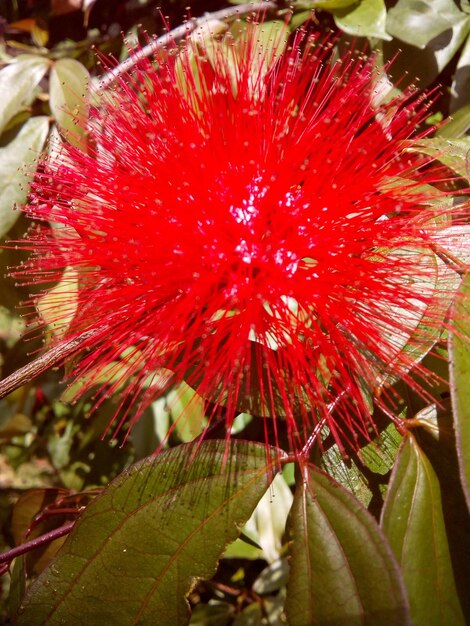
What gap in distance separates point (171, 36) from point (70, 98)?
265mm

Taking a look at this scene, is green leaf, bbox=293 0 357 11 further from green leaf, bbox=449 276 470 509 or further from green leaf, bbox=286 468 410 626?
green leaf, bbox=286 468 410 626

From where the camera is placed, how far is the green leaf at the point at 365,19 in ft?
3.76

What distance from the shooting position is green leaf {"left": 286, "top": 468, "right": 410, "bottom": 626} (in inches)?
→ 28.4

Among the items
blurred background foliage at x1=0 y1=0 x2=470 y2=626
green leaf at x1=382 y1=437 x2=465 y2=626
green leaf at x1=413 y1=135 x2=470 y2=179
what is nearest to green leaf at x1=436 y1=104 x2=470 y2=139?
blurred background foliage at x1=0 y1=0 x2=470 y2=626

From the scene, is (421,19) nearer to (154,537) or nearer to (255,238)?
(255,238)

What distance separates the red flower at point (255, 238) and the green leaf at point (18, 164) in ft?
0.47

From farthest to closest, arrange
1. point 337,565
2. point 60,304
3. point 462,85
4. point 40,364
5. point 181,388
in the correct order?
point 181,388 → point 462,85 → point 60,304 → point 40,364 → point 337,565

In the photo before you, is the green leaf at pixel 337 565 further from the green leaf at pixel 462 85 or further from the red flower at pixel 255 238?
the green leaf at pixel 462 85

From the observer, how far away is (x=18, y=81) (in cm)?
131

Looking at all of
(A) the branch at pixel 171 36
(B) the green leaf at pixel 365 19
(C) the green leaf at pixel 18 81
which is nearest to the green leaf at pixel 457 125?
(B) the green leaf at pixel 365 19

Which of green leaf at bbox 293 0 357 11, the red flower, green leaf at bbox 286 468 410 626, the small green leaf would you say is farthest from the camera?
green leaf at bbox 293 0 357 11

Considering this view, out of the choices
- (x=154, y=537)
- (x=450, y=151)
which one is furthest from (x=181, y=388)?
(x=450, y=151)

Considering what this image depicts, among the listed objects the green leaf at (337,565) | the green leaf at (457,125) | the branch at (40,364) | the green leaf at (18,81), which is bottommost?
the green leaf at (337,565)

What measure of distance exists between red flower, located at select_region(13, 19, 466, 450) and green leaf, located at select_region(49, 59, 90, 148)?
46 mm
